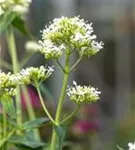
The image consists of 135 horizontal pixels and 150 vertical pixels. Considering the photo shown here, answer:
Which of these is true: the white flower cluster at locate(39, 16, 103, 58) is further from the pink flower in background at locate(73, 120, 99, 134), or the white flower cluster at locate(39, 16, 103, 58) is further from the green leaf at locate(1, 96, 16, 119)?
the pink flower in background at locate(73, 120, 99, 134)

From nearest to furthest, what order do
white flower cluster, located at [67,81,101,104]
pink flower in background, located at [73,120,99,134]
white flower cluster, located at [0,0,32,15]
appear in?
white flower cluster, located at [67,81,101,104] → white flower cluster, located at [0,0,32,15] → pink flower in background, located at [73,120,99,134]

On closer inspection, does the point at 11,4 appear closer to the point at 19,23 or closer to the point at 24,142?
the point at 19,23

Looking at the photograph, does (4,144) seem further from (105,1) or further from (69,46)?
(105,1)

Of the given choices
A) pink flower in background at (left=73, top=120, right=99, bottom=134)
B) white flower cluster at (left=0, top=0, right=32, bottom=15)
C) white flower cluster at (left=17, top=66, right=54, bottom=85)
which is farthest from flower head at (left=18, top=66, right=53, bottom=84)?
pink flower in background at (left=73, top=120, right=99, bottom=134)

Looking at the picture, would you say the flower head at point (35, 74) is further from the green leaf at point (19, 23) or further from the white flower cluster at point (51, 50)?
the green leaf at point (19, 23)

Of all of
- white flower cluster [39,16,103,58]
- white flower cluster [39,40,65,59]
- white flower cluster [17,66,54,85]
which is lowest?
white flower cluster [17,66,54,85]

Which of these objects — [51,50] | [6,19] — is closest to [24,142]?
[51,50]

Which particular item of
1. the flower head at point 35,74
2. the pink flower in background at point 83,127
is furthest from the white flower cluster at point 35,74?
the pink flower in background at point 83,127
